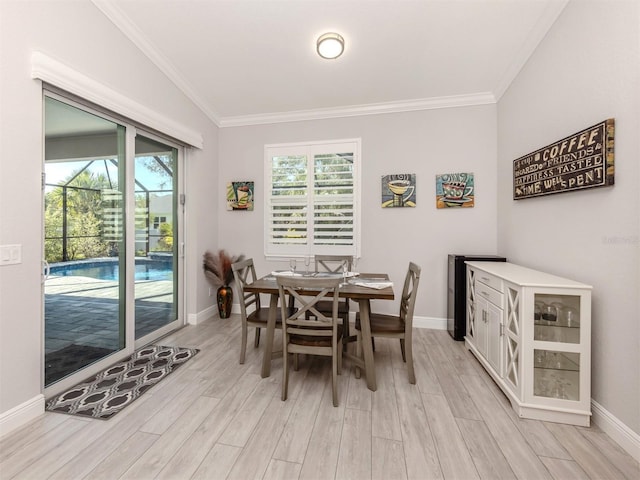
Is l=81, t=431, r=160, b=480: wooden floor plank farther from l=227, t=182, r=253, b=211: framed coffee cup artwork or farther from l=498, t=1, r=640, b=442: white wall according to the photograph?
l=227, t=182, r=253, b=211: framed coffee cup artwork

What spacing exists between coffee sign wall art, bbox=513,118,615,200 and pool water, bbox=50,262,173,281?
405 cm

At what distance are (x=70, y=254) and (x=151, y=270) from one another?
1.00 m

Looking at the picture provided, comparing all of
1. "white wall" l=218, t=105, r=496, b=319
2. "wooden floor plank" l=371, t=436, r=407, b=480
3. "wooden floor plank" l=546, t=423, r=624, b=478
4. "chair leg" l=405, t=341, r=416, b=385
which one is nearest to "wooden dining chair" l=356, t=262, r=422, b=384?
"chair leg" l=405, t=341, r=416, b=385

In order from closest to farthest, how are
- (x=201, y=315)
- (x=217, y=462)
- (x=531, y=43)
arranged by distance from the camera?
(x=217, y=462) < (x=531, y=43) < (x=201, y=315)

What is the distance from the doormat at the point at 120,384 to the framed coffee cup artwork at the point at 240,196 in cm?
211

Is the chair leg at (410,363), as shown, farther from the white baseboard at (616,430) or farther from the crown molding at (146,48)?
the crown molding at (146,48)

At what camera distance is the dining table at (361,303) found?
2348mm

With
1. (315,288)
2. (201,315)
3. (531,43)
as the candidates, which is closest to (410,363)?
(315,288)

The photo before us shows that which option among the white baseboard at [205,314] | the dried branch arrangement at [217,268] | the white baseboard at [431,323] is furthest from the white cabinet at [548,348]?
the white baseboard at [205,314]

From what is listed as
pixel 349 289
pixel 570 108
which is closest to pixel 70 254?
pixel 349 289

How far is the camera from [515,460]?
162 centimetres

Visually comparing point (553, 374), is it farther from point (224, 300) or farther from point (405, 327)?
point (224, 300)

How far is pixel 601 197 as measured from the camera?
1.89m

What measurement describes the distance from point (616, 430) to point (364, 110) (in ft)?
12.6
